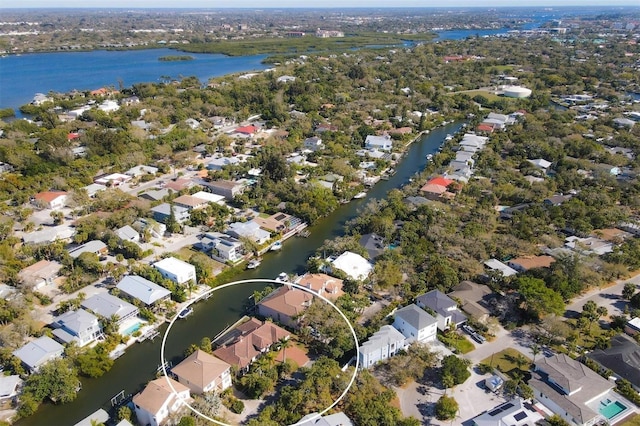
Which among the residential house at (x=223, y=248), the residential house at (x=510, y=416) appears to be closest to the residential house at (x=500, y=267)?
the residential house at (x=510, y=416)

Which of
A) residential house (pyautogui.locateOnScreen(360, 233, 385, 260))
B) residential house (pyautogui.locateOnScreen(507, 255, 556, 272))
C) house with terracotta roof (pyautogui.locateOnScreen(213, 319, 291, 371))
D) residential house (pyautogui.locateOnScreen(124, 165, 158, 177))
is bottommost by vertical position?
house with terracotta roof (pyautogui.locateOnScreen(213, 319, 291, 371))

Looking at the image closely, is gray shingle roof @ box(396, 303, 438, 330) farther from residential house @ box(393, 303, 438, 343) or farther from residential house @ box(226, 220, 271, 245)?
residential house @ box(226, 220, 271, 245)

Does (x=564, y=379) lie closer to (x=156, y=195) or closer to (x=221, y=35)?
(x=156, y=195)

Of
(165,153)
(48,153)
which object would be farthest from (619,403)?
(48,153)

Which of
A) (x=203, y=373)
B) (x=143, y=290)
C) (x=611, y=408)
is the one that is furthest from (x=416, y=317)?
(x=143, y=290)

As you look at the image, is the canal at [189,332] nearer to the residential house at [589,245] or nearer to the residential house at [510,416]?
the residential house at [510,416]

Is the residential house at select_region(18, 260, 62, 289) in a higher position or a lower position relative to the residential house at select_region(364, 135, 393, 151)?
lower

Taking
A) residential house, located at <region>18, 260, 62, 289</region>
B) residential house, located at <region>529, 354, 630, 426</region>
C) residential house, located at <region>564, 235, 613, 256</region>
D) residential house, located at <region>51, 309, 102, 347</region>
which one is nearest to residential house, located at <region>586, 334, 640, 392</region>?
Result: residential house, located at <region>529, 354, 630, 426</region>
